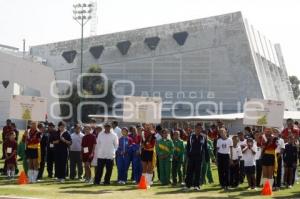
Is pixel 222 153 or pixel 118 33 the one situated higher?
pixel 118 33

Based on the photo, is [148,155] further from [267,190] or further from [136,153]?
[267,190]

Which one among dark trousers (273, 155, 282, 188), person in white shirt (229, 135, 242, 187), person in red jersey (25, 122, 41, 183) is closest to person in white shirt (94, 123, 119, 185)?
person in red jersey (25, 122, 41, 183)

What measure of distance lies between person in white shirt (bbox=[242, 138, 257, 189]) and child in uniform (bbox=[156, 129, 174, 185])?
85.8 inches

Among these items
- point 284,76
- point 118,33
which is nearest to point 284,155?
point 118,33

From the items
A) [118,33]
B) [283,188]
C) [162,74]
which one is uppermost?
[118,33]

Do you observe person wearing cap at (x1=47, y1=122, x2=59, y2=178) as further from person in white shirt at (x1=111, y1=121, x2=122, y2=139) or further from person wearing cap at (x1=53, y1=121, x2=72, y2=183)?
person in white shirt at (x1=111, y1=121, x2=122, y2=139)

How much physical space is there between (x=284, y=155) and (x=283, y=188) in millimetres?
965

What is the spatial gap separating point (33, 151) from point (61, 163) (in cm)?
98

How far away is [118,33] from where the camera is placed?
9281 centimetres

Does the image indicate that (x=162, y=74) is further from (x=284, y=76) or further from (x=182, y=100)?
(x=284, y=76)

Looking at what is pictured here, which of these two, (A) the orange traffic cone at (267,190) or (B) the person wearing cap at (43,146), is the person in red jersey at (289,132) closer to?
(A) the orange traffic cone at (267,190)

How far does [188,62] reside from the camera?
8862 cm

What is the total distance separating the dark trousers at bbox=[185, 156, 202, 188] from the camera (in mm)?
17078

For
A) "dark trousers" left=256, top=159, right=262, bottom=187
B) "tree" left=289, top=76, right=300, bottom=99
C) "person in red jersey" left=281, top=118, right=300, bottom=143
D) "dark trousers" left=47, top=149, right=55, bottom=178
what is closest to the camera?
"dark trousers" left=256, top=159, right=262, bottom=187
